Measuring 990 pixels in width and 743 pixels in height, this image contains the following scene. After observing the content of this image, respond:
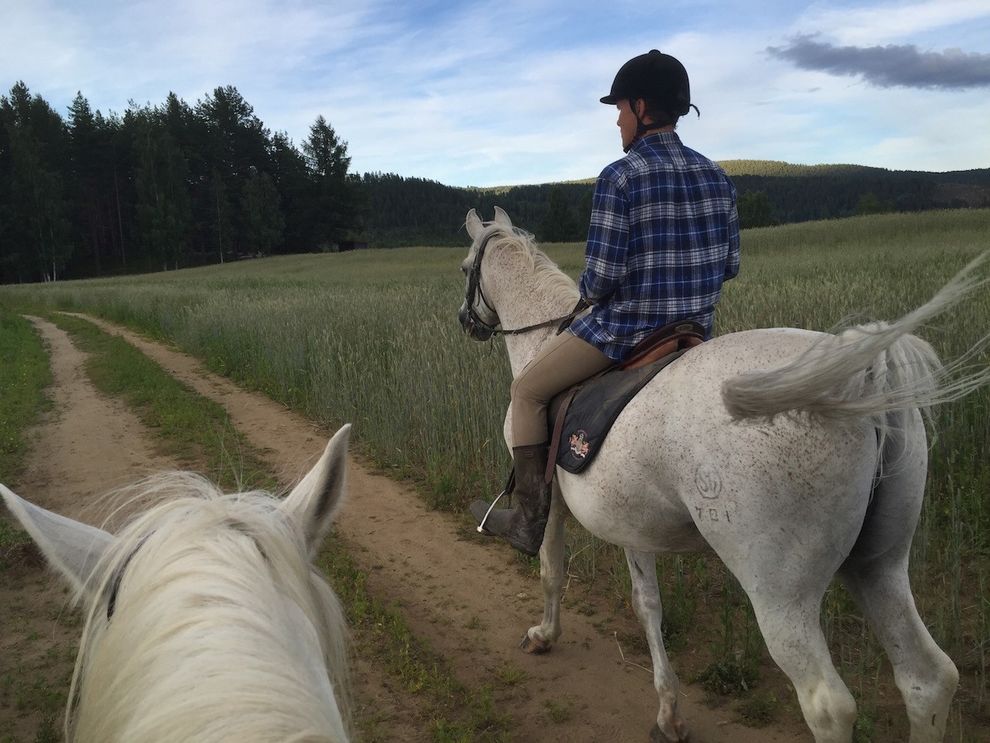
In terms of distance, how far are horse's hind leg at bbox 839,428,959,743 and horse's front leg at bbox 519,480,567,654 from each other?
1.55 metres

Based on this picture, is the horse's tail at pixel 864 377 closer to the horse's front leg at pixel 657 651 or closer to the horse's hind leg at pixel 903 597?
the horse's hind leg at pixel 903 597

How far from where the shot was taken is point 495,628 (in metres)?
4.10

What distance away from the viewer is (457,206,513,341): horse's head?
4293mm

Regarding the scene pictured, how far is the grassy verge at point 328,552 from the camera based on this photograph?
3303mm

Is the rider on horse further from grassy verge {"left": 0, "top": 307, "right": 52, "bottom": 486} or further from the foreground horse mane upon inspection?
grassy verge {"left": 0, "top": 307, "right": 52, "bottom": 486}

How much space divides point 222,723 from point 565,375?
2.27 meters

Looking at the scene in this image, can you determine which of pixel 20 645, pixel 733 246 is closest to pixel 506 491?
pixel 733 246

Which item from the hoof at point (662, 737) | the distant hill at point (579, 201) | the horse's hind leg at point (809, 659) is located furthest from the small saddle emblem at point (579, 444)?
the distant hill at point (579, 201)

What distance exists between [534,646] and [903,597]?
2.09 metres

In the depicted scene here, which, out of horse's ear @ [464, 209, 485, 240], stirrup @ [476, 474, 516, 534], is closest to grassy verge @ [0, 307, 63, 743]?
stirrup @ [476, 474, 516, 534]

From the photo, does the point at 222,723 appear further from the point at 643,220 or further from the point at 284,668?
the point at 643,220

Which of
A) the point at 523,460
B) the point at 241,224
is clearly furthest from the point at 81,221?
the point at 523,460

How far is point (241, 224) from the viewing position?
6544 centimetres

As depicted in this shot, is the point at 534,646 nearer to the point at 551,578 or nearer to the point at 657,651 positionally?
the point at 551,578
